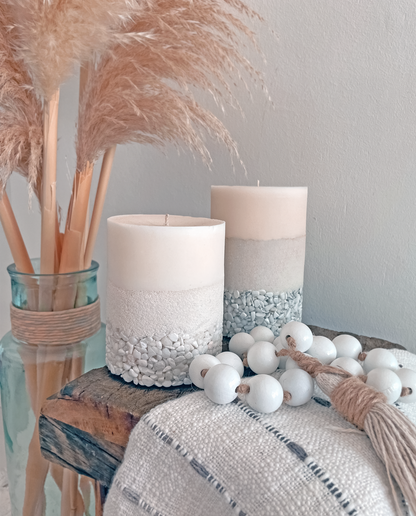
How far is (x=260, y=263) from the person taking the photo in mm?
617

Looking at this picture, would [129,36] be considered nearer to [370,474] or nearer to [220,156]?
[220,156]

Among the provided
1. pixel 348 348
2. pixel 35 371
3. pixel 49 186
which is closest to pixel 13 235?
pixel 49 186

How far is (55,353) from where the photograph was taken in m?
0.67

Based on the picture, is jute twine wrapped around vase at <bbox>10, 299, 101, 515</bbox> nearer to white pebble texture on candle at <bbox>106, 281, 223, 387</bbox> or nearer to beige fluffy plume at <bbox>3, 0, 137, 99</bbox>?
white pebble texture on candle at <bbox>106, 281, 223, 387</bbox>

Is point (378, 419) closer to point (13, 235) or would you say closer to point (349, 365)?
point (349, 365)

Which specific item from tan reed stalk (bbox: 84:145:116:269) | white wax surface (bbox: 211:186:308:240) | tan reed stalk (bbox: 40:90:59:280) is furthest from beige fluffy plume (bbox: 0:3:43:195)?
white wax surface (bbox: 211:186:308:240)

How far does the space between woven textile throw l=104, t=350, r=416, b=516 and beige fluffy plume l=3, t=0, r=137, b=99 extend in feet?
1.47

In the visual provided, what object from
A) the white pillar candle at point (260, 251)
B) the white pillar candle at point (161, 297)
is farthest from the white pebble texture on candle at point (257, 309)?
the white pillar candle at point (161, 297)

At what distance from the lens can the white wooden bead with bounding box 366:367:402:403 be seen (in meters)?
0.42

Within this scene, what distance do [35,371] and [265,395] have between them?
0.42 meters

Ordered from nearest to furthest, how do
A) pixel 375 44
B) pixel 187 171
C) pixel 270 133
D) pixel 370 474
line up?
pixel 370 474, pixel 375 44, pixel 270 133, pixel 187 171

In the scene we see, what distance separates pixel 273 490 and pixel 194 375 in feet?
0.53

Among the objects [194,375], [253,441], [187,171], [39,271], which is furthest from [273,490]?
[187,171]

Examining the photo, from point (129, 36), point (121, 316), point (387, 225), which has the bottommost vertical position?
point (121, 316)
